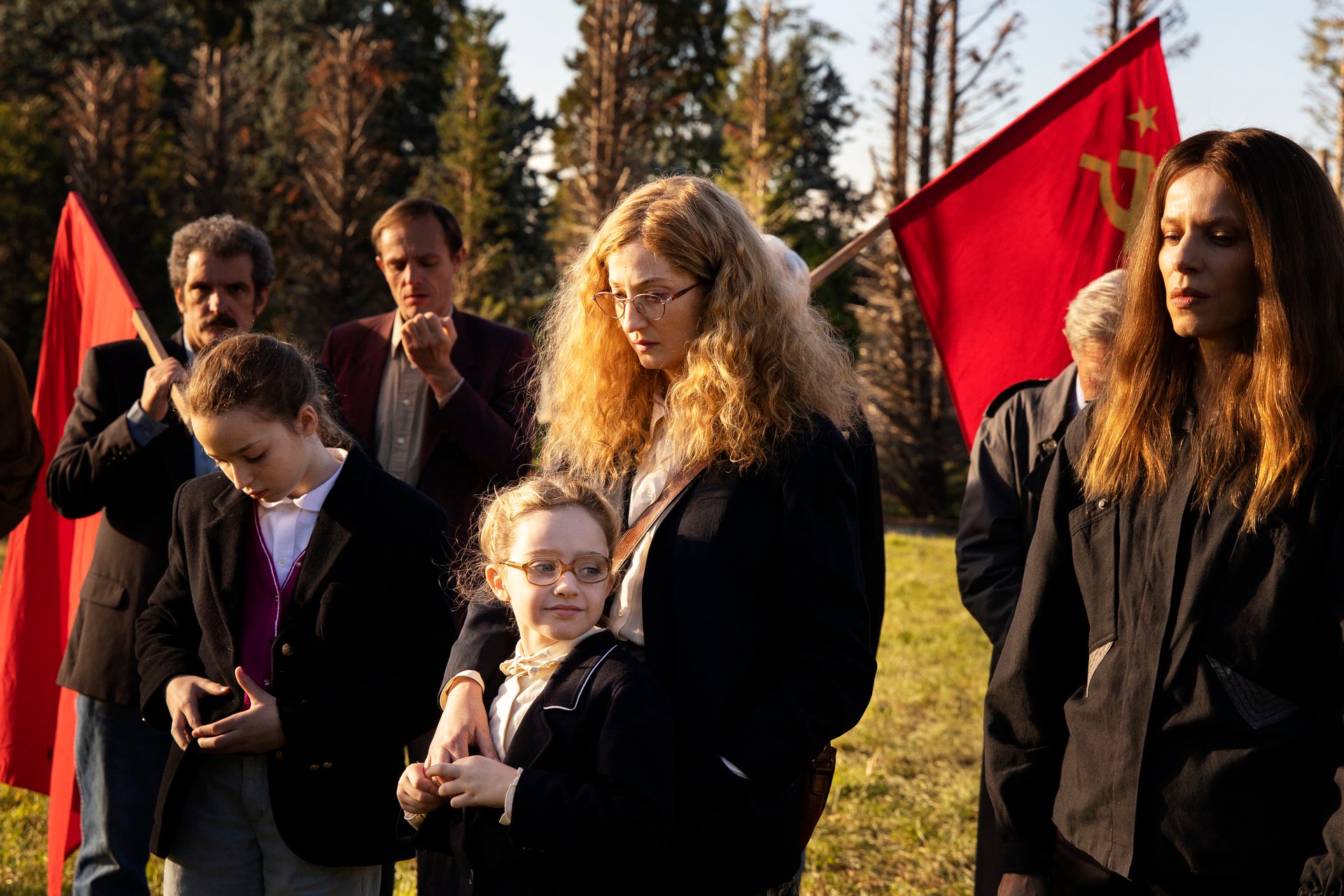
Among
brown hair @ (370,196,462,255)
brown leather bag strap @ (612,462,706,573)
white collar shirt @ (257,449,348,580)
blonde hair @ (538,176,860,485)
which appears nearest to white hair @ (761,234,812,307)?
blonde hair @ (538,176,860,485)

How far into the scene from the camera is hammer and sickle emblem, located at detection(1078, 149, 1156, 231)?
15.4 feet

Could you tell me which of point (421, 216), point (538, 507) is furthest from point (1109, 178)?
point (538, 507)

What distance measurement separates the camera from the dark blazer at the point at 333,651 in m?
2.74

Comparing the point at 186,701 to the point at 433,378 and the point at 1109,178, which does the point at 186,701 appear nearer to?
the point at 433,378

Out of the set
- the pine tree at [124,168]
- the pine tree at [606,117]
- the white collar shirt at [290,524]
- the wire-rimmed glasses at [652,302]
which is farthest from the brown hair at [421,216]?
the pine tree at [124,168]

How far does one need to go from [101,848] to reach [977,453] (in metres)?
2.76

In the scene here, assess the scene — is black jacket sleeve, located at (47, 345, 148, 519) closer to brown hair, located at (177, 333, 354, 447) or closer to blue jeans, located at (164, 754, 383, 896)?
brown hair, located at (177, 333, 354, 447)

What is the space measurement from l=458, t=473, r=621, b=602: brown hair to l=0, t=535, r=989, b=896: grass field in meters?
2.70

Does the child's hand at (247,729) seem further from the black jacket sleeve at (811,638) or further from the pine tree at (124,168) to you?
the pine tree at (124,168)

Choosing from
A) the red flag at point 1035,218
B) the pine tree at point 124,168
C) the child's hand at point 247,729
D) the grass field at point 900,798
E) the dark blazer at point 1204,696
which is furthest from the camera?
the pine tree at point 124,168

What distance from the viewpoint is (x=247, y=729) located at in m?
2.67

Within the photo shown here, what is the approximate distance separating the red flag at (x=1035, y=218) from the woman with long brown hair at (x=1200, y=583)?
2.40 m

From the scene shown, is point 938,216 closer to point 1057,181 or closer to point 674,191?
point 1057,181

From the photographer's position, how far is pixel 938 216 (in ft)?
15.7
